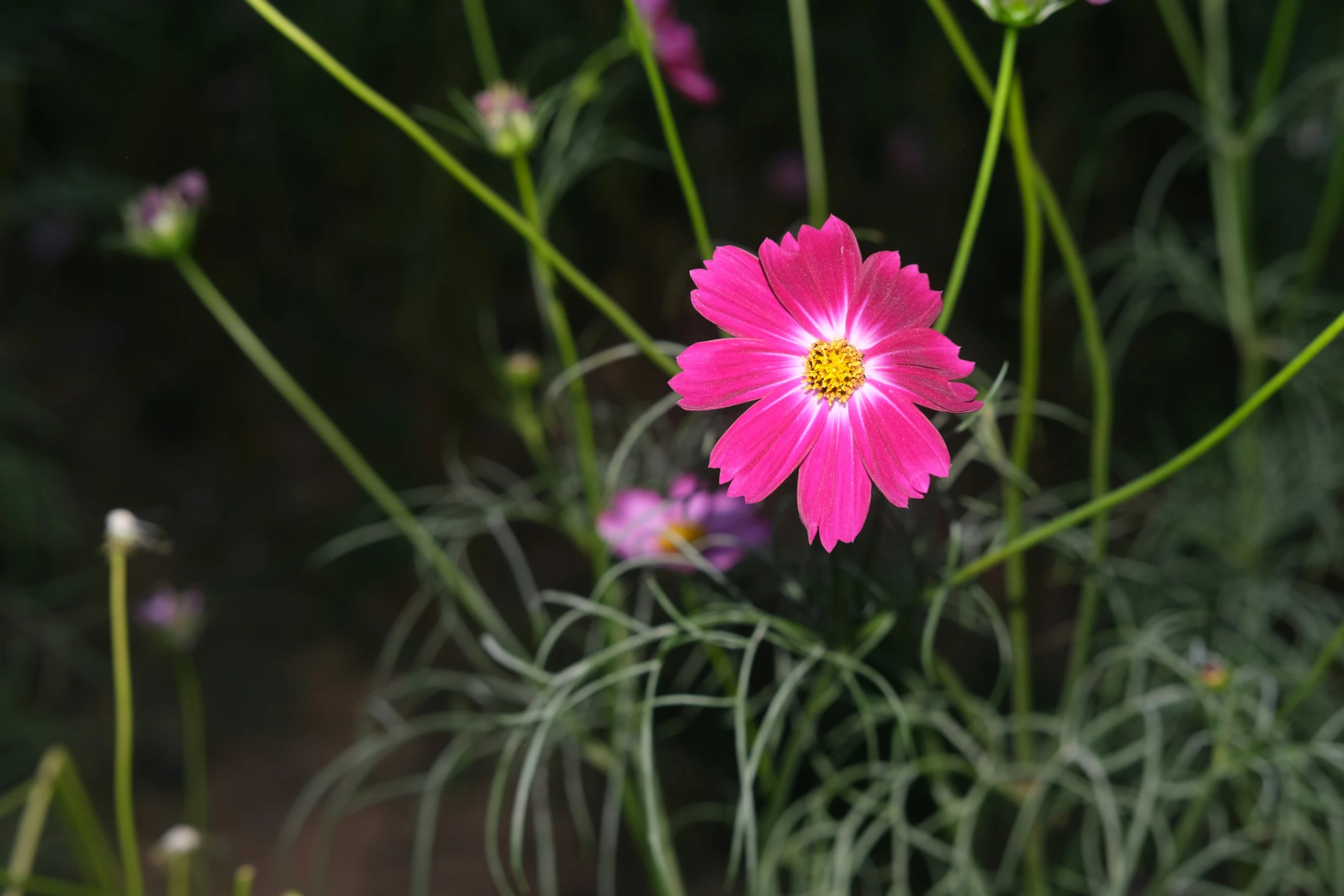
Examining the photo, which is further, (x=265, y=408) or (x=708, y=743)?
(x=265, y=408)

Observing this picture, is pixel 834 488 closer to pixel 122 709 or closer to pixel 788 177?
pixel 122 709

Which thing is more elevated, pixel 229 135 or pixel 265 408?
pixel 229 135

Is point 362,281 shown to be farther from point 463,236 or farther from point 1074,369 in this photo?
point 1074,369

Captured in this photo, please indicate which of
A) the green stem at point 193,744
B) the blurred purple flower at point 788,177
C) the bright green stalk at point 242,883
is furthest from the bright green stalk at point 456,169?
the blurred purple flower at point 788,177

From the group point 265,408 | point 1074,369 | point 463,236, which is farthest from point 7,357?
point 1074,369

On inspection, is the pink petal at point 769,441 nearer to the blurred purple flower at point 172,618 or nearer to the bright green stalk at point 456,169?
the bright green stalk at point 456,169

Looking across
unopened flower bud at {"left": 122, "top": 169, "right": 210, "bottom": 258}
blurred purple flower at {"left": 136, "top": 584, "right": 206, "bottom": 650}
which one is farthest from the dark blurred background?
unopened flower bud at {"left": 122, "top": 169, "right": 210, "bottom": 258}

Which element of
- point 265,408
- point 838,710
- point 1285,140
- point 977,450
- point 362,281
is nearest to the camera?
point 977,450
